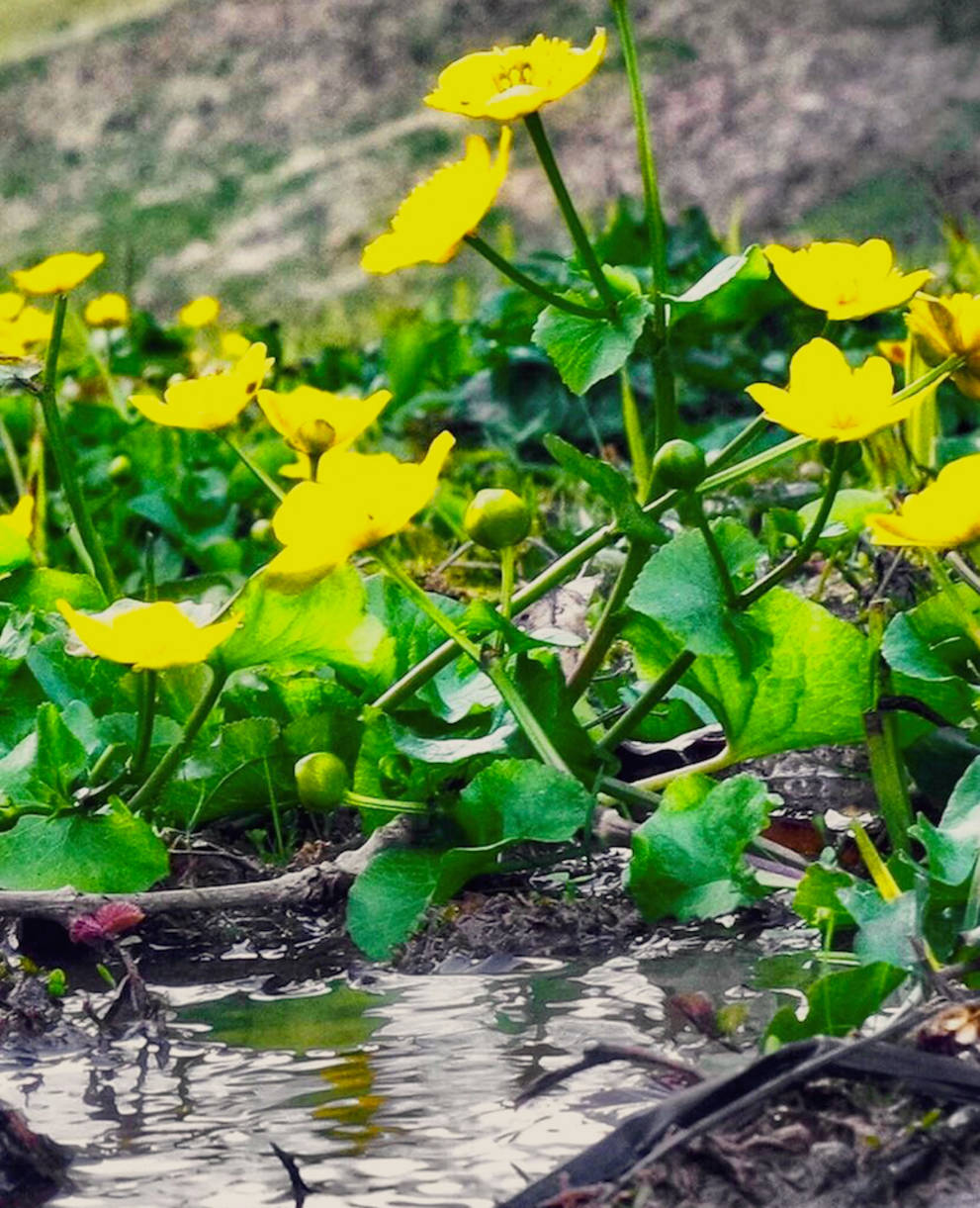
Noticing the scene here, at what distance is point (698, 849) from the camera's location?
1.44m

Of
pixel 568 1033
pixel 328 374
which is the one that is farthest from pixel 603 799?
pixel 328 374

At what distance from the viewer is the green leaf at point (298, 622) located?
153 cm

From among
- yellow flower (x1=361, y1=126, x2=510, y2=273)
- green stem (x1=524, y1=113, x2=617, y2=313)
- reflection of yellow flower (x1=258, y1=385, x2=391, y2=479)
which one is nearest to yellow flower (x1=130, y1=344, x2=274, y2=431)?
reflection of yellow flower (x1=258, y1=385, x2=391, y2=479)

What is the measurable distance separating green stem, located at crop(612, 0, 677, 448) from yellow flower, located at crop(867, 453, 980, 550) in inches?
12.1

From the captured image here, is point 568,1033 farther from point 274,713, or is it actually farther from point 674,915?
point 274,713

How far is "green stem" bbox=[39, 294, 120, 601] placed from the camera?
68.6 inches

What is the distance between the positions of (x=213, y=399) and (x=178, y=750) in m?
0.33

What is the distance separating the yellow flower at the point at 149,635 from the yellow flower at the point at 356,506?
0.31ft

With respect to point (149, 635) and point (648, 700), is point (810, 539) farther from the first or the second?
point (149, 635)

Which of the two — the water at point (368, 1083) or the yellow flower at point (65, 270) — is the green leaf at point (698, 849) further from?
the yellow flower at point (65, 270)

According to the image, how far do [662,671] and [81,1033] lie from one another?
0.54 m


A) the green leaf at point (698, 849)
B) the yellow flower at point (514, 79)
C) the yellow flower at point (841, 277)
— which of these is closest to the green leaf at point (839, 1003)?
the green leaf at point (698, 849)

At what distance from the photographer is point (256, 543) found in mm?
2787

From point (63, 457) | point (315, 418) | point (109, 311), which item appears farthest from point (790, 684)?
point (109, 311)
